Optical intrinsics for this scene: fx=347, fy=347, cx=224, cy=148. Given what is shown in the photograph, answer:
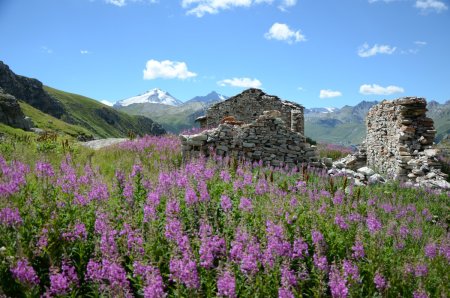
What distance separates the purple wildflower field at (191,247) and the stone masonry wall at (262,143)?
7.08 metres

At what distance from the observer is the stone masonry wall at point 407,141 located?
15.7 metres

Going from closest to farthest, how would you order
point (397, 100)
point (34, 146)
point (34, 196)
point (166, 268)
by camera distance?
point (166, 268) < point (34, 196) < point (34, 146) < point (397, 100)

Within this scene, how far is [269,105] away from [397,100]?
38.8 ft

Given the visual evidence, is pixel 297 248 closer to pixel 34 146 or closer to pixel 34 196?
pixel 34 196

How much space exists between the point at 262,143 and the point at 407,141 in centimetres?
751

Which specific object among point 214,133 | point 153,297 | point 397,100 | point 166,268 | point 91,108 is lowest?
point 166,268

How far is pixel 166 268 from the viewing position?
4500mm

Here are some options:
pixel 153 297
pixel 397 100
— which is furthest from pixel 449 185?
pixel 153 297

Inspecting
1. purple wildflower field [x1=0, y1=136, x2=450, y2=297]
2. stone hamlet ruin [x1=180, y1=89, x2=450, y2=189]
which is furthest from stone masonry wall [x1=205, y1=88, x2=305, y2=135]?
purple wildflower field [x1=0, y1=136, x2=450, y2=297]

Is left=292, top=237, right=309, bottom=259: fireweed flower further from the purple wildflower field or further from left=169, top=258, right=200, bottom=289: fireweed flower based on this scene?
left=169, top=258, right=200, bottom=289: fireweed flower

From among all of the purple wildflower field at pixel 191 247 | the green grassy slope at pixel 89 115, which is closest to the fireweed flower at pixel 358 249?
the purple wildflower field at pixel 191 247

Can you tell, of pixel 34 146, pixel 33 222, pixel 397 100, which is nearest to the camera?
pixel 33 222

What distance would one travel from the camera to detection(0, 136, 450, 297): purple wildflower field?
3551 millimetres

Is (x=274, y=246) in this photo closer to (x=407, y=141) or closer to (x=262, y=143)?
(x=262, y=143)
